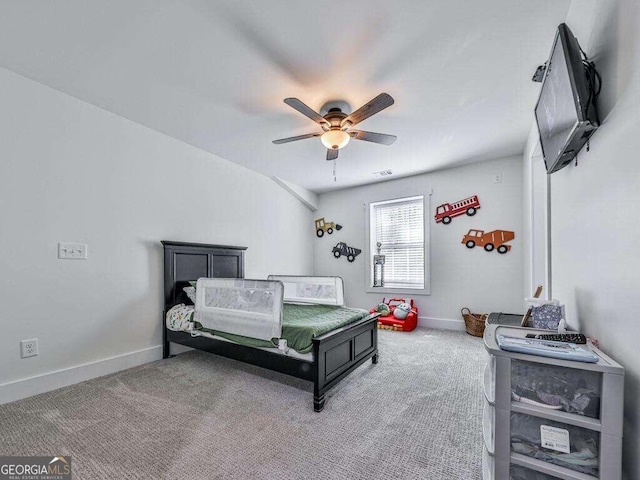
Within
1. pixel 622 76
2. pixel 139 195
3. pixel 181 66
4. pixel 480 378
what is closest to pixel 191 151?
pixel 139 195

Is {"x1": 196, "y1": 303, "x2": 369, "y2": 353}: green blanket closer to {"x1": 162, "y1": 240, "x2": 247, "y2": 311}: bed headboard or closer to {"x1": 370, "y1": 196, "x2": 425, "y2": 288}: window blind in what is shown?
{"x1": 162, "y1": 240, "x2": 247, "y2": 311}: bed headboard

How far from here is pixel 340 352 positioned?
2291mm

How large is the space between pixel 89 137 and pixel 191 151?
1043mm

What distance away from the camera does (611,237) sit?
1198 millimetres

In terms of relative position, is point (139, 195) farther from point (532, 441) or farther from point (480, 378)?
point (480, 378)

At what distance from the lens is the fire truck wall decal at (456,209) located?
4172mm

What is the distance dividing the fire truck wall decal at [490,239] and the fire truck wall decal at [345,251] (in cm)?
182

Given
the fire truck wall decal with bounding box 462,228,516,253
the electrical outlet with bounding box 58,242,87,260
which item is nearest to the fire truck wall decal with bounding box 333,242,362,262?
the fire truck wall decal with bounding box 462,228,516,253

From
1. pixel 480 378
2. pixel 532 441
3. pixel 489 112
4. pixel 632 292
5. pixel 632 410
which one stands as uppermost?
pixel 489 112

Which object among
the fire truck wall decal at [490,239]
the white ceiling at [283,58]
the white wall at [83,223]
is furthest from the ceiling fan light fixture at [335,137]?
the fire truck wall decal at [490,239]

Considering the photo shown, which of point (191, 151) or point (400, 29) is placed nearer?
point (400, 29)

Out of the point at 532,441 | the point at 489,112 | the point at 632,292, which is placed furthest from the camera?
the point at 489,112

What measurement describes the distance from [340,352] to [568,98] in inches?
81.6

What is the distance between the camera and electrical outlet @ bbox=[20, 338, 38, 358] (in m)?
2.19
